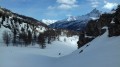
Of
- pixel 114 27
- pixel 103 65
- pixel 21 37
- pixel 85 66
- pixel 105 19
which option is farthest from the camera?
pixel 21 37

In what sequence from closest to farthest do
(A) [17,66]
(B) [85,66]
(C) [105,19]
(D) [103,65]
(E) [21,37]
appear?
(D) [103,65] → (B) [85,66] → (A) [17,66] → (C) [105,19] → (E) [21,37]

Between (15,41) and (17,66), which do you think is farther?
(15,41)

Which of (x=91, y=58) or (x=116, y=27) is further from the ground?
(x=116, y=27)

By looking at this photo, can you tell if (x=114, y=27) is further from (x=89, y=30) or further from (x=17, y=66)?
(x=89, y=30)

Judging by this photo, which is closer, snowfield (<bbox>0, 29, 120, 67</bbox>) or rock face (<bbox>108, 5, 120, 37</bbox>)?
snowfield (<bbox>0, 29, 120, 67</bbox>)

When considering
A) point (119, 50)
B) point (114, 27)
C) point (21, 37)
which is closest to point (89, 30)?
point (114, 27)

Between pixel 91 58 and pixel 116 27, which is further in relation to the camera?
pixel 116 27

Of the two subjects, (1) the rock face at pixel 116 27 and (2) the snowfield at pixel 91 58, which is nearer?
(2) the snowfield at pixel 91 58

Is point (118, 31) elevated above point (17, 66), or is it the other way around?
point (118, 31)

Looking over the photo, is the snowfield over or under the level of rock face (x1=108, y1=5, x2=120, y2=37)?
under

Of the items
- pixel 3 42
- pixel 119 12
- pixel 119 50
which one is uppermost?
pixel 119 12

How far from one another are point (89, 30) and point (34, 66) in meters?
48.7

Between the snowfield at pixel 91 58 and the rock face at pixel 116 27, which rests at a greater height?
the rock face at pixel 116 27

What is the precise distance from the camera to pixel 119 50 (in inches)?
1428
